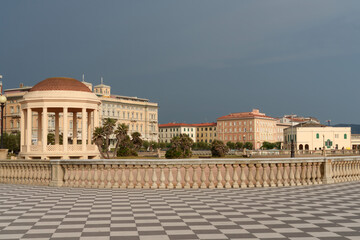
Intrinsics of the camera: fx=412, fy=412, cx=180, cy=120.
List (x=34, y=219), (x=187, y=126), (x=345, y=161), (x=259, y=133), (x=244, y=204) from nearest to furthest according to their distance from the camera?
(x=34, y=219)
(x=244, y=204)
(x=345, y=161)
(x=259, y=133)
(x=187, y=126)

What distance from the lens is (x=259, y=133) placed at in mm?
173625

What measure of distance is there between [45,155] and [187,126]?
6542 inches

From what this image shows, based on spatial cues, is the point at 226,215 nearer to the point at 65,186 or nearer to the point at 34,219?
the point at 34,219

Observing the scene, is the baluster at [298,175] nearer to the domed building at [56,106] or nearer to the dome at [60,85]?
the domed building at [56,106]

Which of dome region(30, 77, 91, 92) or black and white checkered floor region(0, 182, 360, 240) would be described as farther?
dome region(30, 77, 91, 92)

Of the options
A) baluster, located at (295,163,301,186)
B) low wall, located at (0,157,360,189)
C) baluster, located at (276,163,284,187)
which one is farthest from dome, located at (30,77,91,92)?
baluster, located at (295,163,301,186)

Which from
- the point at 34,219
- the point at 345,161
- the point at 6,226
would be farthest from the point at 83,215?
the point at 345,161

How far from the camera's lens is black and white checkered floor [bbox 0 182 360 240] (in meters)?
8.19

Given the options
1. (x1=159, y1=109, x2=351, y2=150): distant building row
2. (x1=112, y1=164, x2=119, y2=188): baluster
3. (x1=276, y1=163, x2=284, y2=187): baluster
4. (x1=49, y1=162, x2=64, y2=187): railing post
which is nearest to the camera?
(x1=112, y1=164, x2=119, y2=188): baluster

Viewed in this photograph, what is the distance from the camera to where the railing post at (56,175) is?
56.1ft

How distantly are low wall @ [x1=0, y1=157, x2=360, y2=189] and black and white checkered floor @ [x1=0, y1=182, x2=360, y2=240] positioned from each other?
0.84m

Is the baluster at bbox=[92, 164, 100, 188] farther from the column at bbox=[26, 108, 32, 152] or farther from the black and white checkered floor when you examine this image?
the column at bbox=[26, 108, 32, 152]

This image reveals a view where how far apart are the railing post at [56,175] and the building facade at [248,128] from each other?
151898 mm

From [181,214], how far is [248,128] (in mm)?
163737
